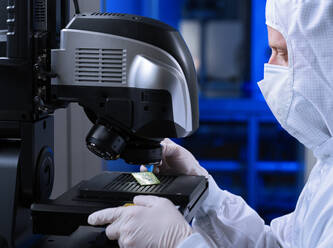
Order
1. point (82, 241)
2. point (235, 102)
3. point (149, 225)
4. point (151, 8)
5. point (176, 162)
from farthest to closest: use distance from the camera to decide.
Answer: point (235, 102) → point (151, 8) → point (176, 162) → point (82, 241) → point (149, 225)

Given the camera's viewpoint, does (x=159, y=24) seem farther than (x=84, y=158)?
No

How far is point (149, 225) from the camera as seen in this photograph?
0.97 m

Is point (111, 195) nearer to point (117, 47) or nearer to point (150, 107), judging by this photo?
point (150, 107)

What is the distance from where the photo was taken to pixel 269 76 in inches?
45.6

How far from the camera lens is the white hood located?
96cm

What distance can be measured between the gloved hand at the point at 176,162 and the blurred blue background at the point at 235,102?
1.40m

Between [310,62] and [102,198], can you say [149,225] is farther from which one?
[310,62]

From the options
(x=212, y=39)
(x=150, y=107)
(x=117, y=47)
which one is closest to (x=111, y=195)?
(x=150, y=107)

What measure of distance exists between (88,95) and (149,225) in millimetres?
317

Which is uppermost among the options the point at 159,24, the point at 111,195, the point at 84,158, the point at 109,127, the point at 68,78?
the point at 159,24

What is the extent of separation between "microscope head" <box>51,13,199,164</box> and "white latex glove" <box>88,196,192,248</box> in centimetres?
14

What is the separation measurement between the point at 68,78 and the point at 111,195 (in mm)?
285

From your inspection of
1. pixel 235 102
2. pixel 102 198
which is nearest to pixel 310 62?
pixel 102 198

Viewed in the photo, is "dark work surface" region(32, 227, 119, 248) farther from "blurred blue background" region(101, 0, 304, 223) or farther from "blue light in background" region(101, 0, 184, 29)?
"blurred blue background" region(101, 0, 304, 223)
